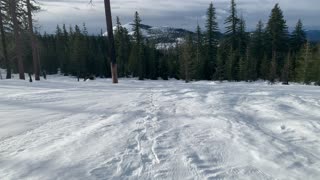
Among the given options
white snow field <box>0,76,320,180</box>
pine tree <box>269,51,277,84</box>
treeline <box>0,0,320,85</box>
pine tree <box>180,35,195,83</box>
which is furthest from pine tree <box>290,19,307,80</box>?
white snow field <box>0,76,320,180</box>

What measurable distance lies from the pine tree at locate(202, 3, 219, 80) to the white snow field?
162 feet

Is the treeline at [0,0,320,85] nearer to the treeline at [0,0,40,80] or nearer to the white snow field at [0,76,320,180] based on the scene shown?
the treeline at [0,0,40,80]

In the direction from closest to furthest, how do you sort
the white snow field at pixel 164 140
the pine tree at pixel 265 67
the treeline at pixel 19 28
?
the white snow field at pixel 164 140 < the treeline at pixel 19 28 < the pine tree at pixel 265 67

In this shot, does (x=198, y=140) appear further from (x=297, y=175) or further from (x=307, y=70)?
(x=307, y=70)

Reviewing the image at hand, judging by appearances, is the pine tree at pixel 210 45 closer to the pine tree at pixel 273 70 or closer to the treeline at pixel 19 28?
the pine tree at pixel 273 70

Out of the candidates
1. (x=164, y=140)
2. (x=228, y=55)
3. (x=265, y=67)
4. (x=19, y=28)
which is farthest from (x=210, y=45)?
(x=164, y=140)

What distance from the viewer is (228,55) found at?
54.6 m

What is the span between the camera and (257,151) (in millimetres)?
4250

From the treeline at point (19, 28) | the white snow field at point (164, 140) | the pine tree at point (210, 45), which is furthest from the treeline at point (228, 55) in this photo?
the white snow field at point (164, 140)

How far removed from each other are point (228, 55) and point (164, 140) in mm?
51713

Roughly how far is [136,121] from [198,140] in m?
1.53

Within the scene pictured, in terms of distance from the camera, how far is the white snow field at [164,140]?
145 inches

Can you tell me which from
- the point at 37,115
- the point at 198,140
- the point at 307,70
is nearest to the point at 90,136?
the point at 198,140

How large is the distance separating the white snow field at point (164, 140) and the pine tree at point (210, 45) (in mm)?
49466
